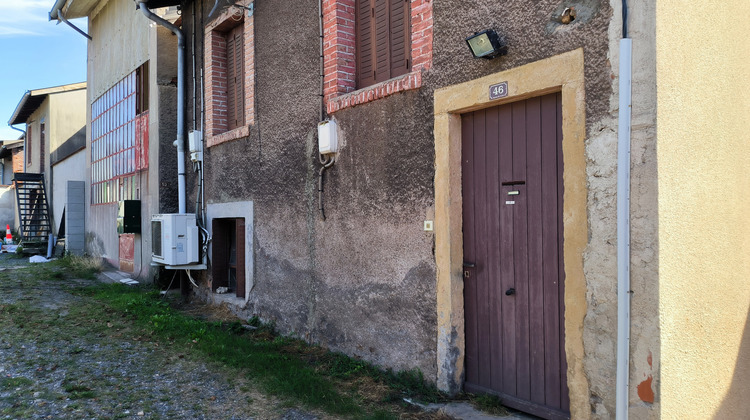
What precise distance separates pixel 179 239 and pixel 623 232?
665 centimetres

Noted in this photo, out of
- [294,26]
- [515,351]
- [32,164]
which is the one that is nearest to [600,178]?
[515,351]

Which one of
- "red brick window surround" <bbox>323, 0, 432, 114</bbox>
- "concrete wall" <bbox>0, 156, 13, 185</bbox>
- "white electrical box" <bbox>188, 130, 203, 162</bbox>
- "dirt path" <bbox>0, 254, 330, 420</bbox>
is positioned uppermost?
"concrete wall" <bbox>0, 156, 13, 185</bbox>

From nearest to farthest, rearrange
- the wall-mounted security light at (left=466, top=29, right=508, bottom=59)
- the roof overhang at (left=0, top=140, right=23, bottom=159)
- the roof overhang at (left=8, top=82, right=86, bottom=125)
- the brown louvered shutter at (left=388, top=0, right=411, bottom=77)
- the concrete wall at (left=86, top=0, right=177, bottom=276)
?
the wall-mounted security light at (left=466, top=29, right=508, bottom=59), the brown louvered shutter at (left=388, top=0, right=411, bottom=77), the concrete wall at (left=86, top=0, right=177, bottom=276), the roof overhang at (left=8, top=82, right=86, bottom=125), the roof overhang at (left=0, top=140, right=23, bottom=159)

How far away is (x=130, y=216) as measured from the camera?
404 inches

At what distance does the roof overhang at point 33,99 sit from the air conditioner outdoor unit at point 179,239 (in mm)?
13217

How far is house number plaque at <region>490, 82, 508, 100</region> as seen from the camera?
12.4 ft

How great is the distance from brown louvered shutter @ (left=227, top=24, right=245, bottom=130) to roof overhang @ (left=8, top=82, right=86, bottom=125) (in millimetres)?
13436

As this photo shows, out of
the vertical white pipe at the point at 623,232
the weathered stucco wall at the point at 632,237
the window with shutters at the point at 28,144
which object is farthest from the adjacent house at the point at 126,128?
the window with shutters at the point at 28,144

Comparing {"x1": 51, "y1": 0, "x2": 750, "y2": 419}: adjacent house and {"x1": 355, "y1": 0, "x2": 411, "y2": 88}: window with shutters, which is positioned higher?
{"x1": 355, "y1": 0, "x2": 411, "y2": 88}: window with shutters

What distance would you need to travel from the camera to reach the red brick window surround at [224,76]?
763 centimetres

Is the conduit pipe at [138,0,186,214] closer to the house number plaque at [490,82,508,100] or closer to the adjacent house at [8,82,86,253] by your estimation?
the house number plaque at [490,82,508,100]

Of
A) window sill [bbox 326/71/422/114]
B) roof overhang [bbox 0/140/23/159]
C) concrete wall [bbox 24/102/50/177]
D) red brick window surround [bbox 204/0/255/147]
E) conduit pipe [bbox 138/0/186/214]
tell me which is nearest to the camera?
window sill [bbox 326/71/422/114]

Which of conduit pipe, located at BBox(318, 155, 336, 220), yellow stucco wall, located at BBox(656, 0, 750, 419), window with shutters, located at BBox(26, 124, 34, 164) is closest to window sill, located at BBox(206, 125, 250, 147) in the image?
conduit pipe, located at BBox(318, 155, 336, 220)

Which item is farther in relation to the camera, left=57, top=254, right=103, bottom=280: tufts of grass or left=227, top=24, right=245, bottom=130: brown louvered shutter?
left=57, top=254, right=103, bottom=280: tufts of grass
